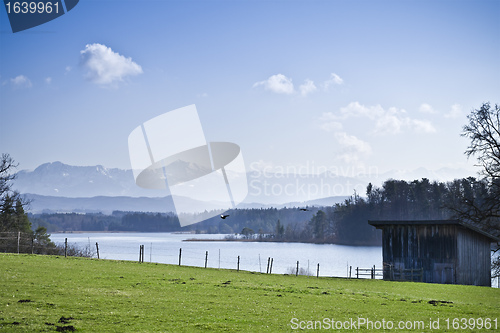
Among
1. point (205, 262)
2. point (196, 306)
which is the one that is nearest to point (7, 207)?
point (205, 262)

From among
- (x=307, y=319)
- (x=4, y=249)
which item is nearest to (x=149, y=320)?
(x=307, y=319)

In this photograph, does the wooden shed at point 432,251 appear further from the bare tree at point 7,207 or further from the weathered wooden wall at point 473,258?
the bare tree at point 7,207

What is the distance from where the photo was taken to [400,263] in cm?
4294

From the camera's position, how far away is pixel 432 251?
41.8 m

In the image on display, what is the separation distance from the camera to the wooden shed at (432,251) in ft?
135

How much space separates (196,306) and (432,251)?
27.6 m

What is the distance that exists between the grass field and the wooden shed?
36.1 ft

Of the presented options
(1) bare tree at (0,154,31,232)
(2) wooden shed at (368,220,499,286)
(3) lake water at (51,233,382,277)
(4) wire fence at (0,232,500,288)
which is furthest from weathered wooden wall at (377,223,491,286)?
(1) bare tree at (0,154,31,232)

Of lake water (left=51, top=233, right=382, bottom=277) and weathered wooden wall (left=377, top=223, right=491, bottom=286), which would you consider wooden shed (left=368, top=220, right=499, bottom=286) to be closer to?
weathered wooden wall (left=377, top=223, right=491, bottom=286)

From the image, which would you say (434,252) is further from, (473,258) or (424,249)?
(473,258)

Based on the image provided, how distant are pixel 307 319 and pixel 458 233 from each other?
27.6m

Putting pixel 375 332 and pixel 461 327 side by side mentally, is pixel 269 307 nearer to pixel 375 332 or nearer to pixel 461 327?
pixel 375 332

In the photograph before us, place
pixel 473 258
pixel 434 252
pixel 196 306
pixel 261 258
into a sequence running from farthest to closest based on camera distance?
pixel 261 258
pixel 473 258
pixel 434 252
pixel 196 306

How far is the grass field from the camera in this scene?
1631cm
